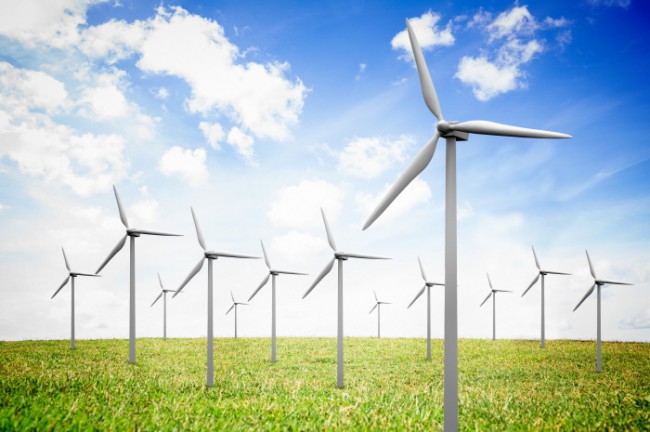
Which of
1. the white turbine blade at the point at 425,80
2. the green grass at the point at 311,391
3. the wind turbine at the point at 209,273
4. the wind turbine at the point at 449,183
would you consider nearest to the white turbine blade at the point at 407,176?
the wind turbine at the point at 449,183

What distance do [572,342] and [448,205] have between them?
41.9 meters

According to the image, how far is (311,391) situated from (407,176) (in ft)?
36.5

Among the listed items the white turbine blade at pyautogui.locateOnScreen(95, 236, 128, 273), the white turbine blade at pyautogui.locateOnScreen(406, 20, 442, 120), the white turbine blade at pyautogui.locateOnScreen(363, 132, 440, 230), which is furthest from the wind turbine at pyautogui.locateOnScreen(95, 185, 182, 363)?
the white turbine blade at pyautogui.locateOnScreen(406, 20, 442, 120)

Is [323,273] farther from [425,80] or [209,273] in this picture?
[425,80]

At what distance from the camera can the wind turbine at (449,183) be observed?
1363 centimetres

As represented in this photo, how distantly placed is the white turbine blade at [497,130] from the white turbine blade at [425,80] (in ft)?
4.18

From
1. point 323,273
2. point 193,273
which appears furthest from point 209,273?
point 323,273

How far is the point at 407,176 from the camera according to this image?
1603 cm

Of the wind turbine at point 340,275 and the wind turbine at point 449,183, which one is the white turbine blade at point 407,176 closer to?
the wind turbine at point 449,183

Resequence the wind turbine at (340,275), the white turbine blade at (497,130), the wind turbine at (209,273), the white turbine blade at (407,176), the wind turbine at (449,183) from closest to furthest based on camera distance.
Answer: the wind turbine at (449,183) → the white turbine blade at (497,130) → the white turbine blade at (407,176) → the wind turbine at (209,273) → the wind turbine at (340,275)

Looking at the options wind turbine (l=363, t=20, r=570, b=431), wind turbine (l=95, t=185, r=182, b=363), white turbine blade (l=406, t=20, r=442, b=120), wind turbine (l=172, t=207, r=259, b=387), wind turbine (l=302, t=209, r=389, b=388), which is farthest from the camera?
wind turbine (l=95, t=185, r=182, b=363)

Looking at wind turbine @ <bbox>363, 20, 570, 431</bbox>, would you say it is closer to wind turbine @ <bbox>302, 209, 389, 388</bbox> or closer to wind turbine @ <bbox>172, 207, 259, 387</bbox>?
wind turbine @ <bbox>302, 209, 389, 388</bbox>

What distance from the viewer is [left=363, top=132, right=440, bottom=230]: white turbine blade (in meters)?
15.3

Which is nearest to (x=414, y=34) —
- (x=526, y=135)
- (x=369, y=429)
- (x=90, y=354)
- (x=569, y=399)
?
(x=526, y=135)
